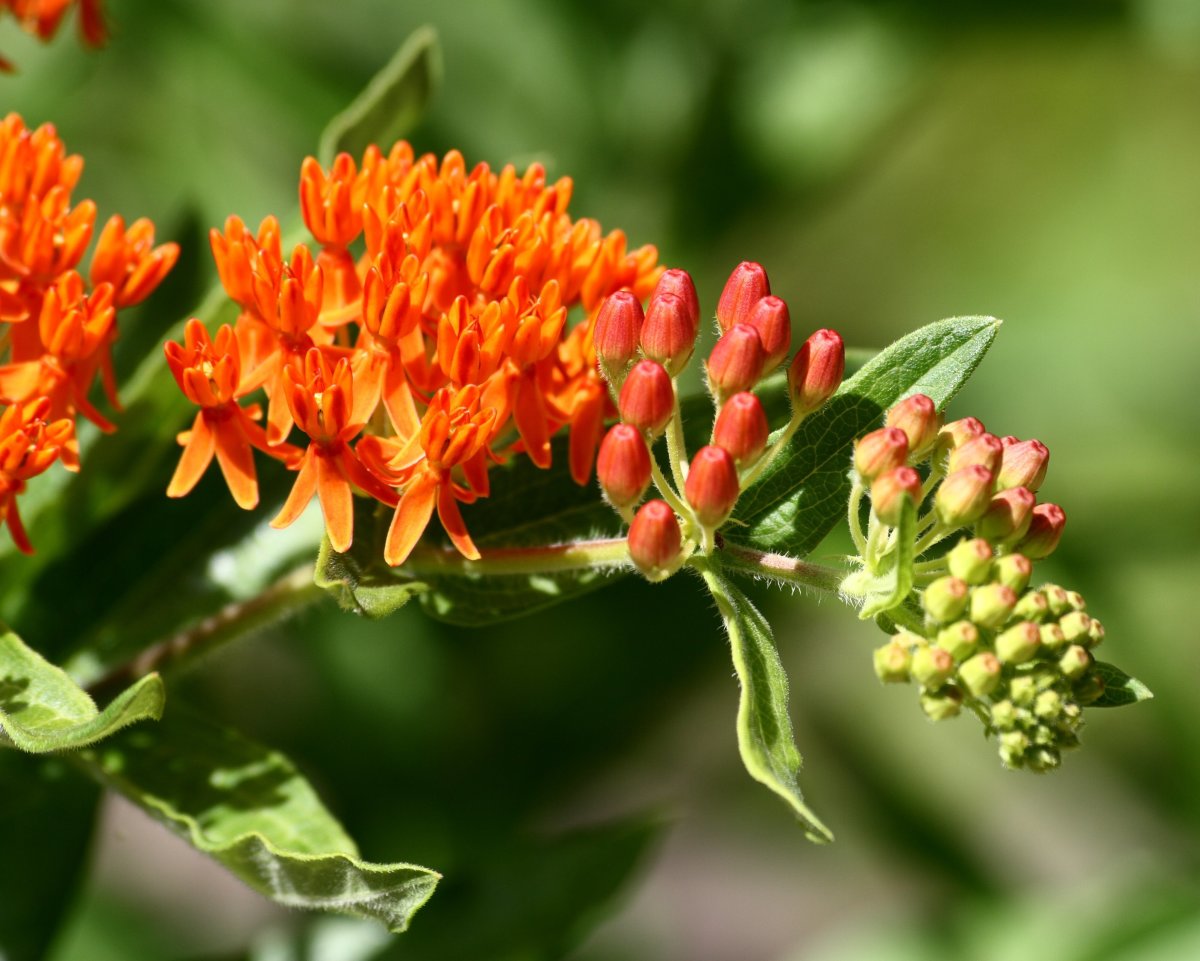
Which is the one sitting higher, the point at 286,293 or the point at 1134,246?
the point at 1134,246

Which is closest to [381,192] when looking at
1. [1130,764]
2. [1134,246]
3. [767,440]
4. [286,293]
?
[286,293]

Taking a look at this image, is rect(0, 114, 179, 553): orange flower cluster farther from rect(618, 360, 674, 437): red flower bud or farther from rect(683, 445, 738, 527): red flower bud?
rect(683, 445, 738, 527): red flower bud

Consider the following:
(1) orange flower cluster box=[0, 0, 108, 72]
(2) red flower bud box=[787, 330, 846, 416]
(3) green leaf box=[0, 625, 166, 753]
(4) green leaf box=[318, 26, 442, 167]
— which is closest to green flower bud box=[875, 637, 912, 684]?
(2) red flower bud box=[787, 330, 846, 416]

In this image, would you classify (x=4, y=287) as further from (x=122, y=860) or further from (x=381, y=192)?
(x=122, y=860)

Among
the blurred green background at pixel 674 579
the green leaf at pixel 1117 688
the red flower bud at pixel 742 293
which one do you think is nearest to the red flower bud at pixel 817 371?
the red flower bud at pixel 742 293

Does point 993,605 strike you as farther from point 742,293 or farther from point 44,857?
point 44,857

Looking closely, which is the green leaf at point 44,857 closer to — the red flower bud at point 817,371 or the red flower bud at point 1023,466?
the red flower bud at point 817,371
